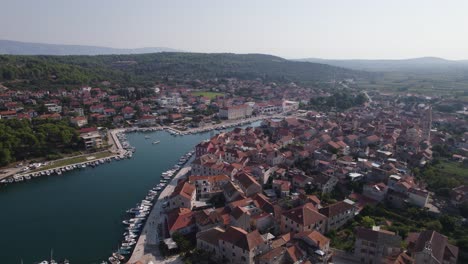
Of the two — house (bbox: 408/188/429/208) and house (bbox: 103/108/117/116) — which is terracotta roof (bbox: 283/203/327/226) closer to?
house (bbox: 408/188/429/208)

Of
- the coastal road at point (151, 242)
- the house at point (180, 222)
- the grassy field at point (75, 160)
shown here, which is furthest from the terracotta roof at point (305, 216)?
the grassy field at point (75, 160)

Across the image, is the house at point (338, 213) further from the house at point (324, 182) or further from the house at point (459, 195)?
the house at point (459, 195)

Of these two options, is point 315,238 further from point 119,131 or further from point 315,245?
point 119,131

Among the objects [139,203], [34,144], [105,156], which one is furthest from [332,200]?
[34,144]

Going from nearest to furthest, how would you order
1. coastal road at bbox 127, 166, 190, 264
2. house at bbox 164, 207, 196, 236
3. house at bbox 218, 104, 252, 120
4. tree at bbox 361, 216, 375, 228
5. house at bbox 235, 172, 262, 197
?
coastal road at bbox 127, 166, 190, 264, house at bbox 164, 207, 196, 236, tree at bbox 361, 216, 375, 228, house at bbox 235, 172, 262, 197, house at bbox 218, 104, 252, 120

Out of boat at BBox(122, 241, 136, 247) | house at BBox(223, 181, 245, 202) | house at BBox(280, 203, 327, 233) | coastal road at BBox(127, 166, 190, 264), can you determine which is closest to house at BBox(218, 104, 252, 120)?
house at BBox(223, 181, 245, 202)

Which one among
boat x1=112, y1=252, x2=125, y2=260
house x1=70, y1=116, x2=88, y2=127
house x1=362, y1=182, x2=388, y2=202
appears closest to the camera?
boat x1=112, y1=252, x2=125, y2=260
